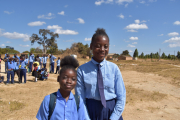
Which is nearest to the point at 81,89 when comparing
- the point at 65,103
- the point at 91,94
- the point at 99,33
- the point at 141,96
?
the point at 91,94

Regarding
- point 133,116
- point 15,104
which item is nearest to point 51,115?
point 133,116

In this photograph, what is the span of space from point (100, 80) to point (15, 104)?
467cm

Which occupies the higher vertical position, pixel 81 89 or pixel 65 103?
pixel 81 89

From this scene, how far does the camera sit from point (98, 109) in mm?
1584

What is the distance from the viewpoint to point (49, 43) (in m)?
38.9

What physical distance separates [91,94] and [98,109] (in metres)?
0.20

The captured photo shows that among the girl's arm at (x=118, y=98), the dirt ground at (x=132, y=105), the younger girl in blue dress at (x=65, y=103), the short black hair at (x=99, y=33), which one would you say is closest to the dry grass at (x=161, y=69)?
the dirt ground at (x=132, y=105)

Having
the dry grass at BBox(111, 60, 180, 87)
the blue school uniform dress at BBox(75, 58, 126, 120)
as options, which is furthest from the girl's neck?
the dry grass at BBox(111, 60, 180, 87)

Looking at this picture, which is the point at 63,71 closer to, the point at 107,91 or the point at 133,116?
the point at 107,91

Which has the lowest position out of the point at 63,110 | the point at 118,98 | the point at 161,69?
the point at 161,69

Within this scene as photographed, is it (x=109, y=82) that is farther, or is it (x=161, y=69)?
(x=161, y=69)

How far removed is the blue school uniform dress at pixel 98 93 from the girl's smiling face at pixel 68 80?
0.06m

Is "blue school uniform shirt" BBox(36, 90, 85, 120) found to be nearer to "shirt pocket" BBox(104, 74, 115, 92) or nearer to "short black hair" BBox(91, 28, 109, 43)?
"shirt pocket" BBox(104, 74, 115, 92)

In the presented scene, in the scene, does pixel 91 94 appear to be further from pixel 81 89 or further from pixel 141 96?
pixel 141 96
